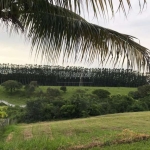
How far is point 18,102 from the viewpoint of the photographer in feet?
152

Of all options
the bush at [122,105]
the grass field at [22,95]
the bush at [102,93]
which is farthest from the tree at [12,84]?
the bush at [122,105]

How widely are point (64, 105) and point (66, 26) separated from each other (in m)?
25.7

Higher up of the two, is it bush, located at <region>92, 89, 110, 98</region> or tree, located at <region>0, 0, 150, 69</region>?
tree, located at <region>0, 0, 150, 69</region>

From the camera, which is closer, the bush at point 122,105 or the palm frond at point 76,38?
the palm frond at point 76,38

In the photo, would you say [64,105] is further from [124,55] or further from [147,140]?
[124,55]

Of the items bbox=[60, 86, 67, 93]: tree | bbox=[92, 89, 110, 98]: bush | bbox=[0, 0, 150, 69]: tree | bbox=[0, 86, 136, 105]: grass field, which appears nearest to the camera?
bbox=[0, 0, 150, 69]: tree

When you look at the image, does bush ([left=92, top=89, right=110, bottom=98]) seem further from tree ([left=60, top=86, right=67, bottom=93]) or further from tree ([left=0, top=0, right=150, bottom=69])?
tree ([left=0, top=0, right=150, bottom=69])

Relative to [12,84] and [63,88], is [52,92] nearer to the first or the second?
[63,88]

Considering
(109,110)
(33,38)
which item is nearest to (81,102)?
(109,110)

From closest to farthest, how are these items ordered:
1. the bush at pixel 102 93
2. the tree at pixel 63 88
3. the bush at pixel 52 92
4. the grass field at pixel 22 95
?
the bush at pixel 102 93
the bush at pixel 52 92
the grass field at pixel 22 95
the tree at pixel 63 88

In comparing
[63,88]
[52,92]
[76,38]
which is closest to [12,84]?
[52,92]

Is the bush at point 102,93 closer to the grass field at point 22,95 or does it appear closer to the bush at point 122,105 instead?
the grass field at point 22,95

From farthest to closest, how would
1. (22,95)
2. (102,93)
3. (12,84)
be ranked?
(22,95) < (12,84) < (102,93)

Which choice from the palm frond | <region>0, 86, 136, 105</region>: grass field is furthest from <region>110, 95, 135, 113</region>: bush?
the palm frond
